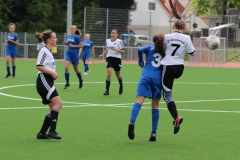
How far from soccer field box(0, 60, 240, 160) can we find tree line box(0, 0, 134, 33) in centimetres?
3712

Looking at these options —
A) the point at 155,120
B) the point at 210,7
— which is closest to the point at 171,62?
the point at 155,120

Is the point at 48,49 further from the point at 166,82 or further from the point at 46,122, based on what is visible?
the point at 166,82

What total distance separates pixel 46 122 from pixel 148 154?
214 centimetres

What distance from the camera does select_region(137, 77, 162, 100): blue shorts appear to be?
10.3 metres

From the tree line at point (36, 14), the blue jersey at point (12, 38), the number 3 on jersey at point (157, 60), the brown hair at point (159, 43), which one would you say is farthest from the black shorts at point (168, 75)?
the tree line at point (36, 14)

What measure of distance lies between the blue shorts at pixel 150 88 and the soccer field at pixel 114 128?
755 millimetres

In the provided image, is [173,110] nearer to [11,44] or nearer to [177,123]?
[177,123]

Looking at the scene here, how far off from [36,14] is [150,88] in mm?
47385

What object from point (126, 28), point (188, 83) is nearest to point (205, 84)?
point (188, 83)

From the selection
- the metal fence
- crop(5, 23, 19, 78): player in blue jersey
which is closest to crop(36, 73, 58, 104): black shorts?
crop(5, 23, 19, 78): player in blue jersey

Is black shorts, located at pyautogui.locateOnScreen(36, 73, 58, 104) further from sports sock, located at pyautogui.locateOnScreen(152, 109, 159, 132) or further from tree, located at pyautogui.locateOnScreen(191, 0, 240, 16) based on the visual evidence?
tree, located at pyautogui.locateOnScreen(191, 0, 240, 16)

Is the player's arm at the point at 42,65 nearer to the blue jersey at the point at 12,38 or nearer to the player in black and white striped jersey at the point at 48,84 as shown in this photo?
the player in black and white striped jersey at the point at 48,84

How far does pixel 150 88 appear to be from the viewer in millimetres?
10391

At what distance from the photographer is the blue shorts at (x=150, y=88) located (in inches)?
407
